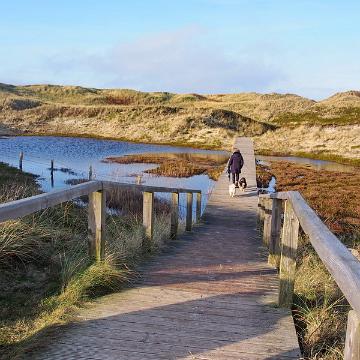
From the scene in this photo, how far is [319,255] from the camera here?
2859 millimetres

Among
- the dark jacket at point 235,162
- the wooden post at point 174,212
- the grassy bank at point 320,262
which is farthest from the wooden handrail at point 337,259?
the dark jacket at point 235,162

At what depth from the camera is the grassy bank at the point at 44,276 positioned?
13.4ft

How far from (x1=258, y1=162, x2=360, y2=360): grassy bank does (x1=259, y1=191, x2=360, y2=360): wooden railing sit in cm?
35

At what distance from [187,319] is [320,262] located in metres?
4.06

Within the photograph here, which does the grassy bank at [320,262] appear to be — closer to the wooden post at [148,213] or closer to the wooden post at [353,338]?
the wooden post at [353,338]

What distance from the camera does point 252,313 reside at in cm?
436

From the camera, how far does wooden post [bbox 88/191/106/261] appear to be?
5012 millimetres

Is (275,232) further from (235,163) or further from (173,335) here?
(235,163)

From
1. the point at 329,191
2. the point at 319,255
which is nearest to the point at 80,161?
the point at 329,191

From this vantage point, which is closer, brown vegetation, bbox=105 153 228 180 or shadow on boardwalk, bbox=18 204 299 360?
shadow on boardwalk, bbox=18 204 299 360

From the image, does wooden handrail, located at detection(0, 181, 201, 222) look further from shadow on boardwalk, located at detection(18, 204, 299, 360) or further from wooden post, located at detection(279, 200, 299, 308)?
wooden post, located at detection(279, 200, 299, 308)

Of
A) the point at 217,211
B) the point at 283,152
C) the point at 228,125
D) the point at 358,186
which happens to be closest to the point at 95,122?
the point at 228,125

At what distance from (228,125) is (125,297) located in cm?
5814

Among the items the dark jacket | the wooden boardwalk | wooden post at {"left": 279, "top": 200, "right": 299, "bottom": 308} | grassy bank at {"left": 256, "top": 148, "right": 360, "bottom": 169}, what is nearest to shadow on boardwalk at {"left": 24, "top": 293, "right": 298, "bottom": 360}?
the wooden boardwalk
